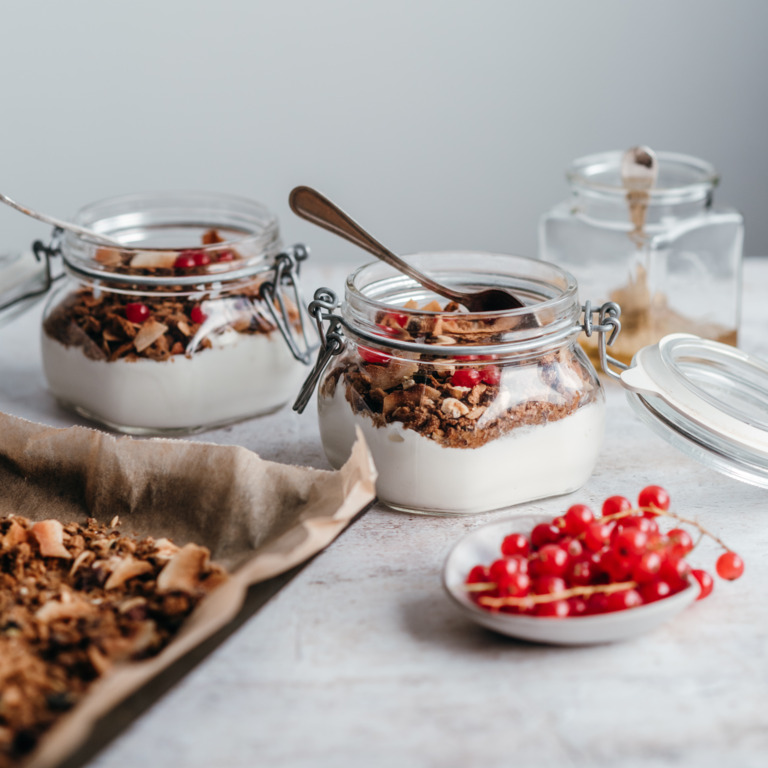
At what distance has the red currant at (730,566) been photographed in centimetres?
83

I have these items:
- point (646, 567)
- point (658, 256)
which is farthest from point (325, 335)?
point (658, 256)

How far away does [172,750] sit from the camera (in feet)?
2.18

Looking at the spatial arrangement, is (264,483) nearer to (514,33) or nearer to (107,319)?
(107,319)

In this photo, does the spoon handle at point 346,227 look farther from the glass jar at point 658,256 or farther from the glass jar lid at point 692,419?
the glass jar at point 658,256

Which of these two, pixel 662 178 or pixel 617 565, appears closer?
pixel 617 565

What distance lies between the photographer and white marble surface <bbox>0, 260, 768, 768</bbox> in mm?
663

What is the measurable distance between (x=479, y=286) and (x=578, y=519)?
Answer: 0.40m

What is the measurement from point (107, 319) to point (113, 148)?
69.5 inches

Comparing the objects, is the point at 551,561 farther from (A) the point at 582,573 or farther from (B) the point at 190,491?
(B) the point at 190,491

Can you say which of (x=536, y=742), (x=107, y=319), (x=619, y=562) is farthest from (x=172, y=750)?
(x=107, y=319)

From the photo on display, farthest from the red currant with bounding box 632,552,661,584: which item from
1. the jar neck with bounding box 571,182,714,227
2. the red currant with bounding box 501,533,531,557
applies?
the jar neck with bounding box 571,182,714,227

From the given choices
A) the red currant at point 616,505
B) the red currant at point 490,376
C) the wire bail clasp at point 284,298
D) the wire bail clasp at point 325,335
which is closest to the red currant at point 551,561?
the red currant at point 616,505

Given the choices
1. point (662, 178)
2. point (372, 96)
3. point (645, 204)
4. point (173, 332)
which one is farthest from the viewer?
point (372, 96)

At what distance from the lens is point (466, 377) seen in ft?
3.16
